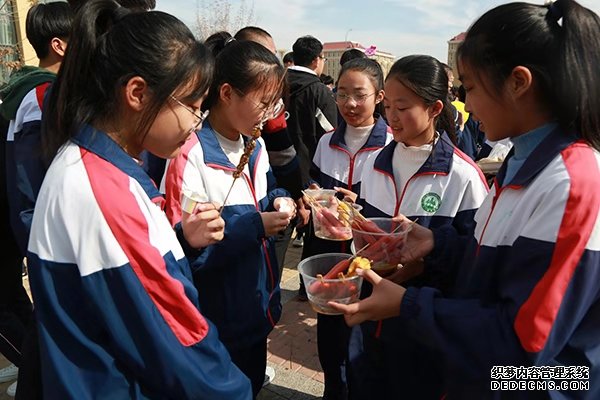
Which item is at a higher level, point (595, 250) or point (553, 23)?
point (553, 23)

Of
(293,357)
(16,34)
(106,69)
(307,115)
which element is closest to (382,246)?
(106,69)

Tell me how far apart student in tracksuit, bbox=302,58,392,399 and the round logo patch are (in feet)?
2.93

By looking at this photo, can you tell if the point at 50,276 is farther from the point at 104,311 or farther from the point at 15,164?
the point at 15,164

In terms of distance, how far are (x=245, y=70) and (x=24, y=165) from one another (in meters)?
1.16

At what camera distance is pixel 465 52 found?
138cm

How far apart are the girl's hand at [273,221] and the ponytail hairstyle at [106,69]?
82 centimetres

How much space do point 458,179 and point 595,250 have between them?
111 cm

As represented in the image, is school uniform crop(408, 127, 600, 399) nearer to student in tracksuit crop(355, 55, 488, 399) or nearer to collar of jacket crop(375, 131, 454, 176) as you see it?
student in tracksuit crop(355, 55, 488, 399)

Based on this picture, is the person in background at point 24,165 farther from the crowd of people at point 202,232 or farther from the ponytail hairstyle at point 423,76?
the ponytail hairstyle at point 423,76

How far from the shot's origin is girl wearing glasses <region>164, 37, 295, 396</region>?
1.95 m


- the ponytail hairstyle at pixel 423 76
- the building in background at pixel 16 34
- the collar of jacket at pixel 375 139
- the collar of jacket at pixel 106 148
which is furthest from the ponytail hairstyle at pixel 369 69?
the building in background at pixel 16 34

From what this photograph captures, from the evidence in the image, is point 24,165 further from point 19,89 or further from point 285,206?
point 285,206

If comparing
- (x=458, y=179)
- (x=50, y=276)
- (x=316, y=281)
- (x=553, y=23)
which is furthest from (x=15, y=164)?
(x=553, y=23)

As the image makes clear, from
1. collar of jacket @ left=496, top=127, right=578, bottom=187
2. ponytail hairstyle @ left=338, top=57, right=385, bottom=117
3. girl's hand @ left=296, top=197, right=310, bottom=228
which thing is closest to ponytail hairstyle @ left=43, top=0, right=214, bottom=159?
collar of jacket @ left=496, top=127, right=578, bottom=187
